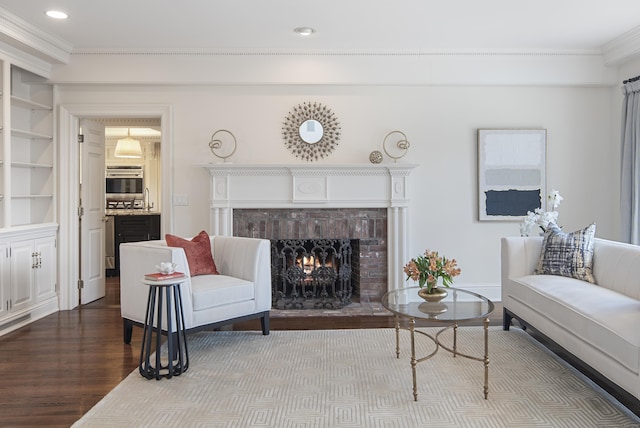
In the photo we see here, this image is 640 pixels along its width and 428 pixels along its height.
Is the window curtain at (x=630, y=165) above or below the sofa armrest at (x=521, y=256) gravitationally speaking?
above

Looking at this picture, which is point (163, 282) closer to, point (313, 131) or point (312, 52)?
point (313, 131)

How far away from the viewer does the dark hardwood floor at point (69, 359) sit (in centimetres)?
252

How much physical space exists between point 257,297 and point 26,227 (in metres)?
2.34

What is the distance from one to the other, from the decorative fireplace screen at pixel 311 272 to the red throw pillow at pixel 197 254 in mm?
1028

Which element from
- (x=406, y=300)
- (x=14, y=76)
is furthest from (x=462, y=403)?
(x=14, y=76)

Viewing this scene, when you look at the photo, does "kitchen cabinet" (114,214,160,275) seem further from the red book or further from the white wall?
the red book

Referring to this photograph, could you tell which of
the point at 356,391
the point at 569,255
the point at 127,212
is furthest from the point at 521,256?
the point at 127,212

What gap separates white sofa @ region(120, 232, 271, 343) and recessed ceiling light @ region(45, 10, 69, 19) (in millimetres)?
1964

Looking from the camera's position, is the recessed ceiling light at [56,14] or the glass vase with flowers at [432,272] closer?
the glass vase with flowers at [432,272]

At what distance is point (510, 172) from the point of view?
4945 mm

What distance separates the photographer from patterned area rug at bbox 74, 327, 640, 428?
236 centimetres

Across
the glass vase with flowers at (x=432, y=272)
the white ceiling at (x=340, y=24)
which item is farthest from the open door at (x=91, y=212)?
the glass vase with flowers at (x=432, y=272)

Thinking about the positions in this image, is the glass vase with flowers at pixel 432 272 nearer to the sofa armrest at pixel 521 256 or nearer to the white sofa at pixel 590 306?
the white sofa at pixel 590 306

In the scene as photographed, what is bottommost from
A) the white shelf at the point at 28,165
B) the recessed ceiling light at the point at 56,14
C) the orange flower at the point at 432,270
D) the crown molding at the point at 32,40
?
the orange flower at the point at 432,270
